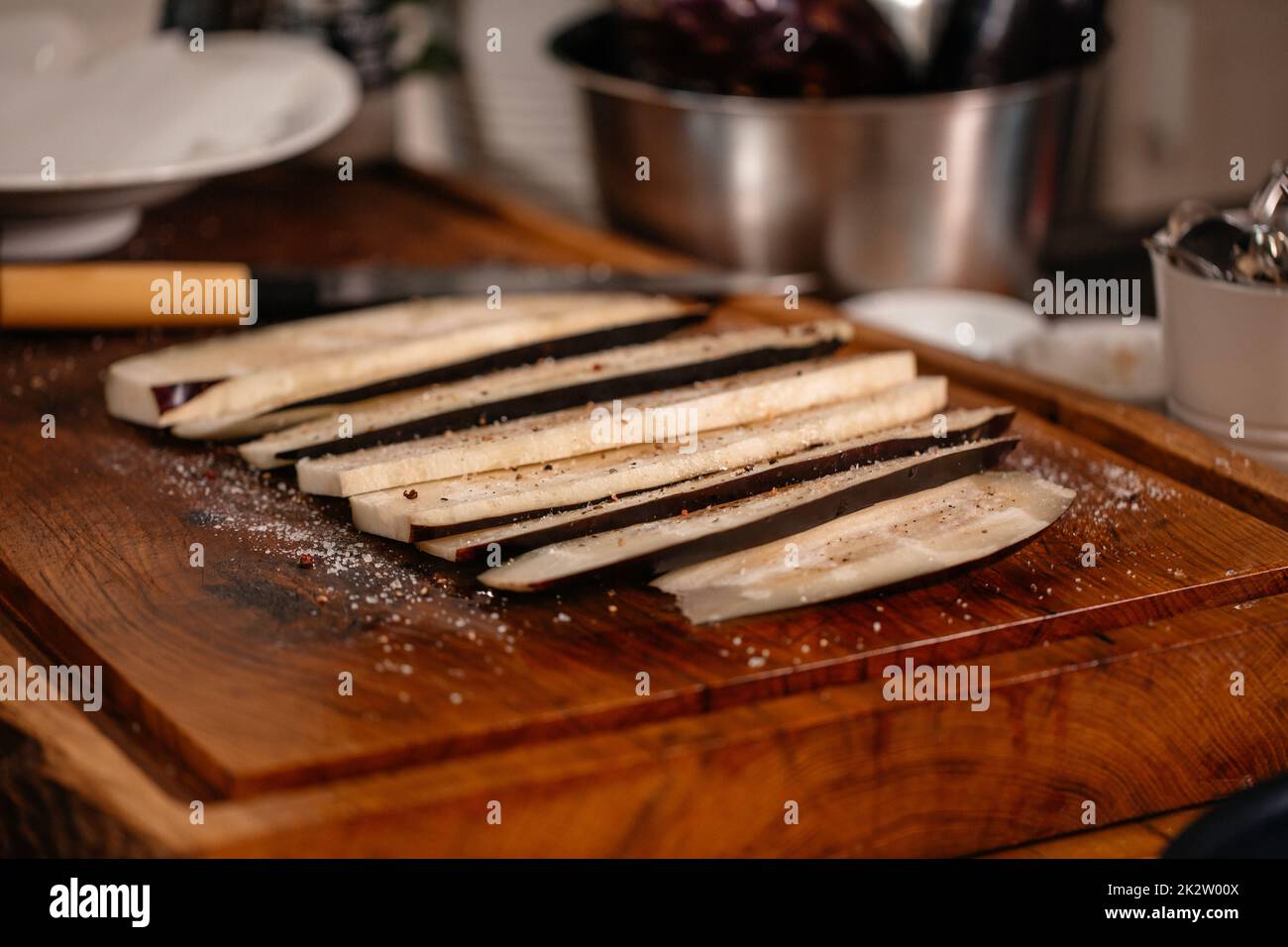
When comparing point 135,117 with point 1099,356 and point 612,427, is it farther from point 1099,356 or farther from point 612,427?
point 1099,356

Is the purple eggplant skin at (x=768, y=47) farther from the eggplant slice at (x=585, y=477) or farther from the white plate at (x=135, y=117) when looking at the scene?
the eggplant slice at (x=585, y=477)

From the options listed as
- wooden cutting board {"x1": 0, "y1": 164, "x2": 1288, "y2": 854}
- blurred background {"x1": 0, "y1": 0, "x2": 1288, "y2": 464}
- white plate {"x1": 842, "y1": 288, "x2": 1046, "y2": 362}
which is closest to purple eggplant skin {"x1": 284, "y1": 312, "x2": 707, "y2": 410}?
wooden cutting board {"x1": 0, "y1": 164, "x2": 1288, "y2": 854}

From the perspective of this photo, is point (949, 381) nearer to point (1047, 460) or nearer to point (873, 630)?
point (1047, 460)

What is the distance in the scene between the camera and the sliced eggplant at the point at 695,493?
165cm

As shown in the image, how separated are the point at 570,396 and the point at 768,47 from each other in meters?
1.19

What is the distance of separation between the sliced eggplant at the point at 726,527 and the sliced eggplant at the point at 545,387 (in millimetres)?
381

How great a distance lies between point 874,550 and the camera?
163 centimetres

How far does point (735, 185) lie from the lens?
9.71 ft

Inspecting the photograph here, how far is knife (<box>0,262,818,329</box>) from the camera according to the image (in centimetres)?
248

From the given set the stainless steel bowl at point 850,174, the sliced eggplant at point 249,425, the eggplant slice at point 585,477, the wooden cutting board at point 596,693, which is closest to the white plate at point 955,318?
the stainless steel bowl at point 850,174

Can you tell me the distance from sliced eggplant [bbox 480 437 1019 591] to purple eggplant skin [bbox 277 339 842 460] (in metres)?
0.38

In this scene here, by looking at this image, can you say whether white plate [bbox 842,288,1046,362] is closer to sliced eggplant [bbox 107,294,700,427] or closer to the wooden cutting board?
sliced eggplant [bbox 107,294,700,427]

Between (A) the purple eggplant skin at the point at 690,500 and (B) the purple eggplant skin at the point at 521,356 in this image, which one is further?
(B) the purple eggplant skin at the point at 521,356
